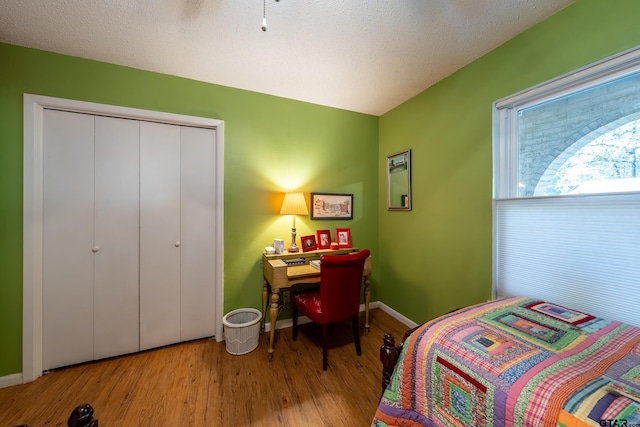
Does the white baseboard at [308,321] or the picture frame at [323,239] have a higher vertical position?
the picture frame at [323,239]

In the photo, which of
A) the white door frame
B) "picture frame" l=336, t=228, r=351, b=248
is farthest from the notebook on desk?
the white door frame

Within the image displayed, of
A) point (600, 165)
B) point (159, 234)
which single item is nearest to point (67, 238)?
point (159, 234)

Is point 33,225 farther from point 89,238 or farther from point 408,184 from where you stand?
point 408,184

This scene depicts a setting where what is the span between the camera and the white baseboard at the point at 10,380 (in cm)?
167

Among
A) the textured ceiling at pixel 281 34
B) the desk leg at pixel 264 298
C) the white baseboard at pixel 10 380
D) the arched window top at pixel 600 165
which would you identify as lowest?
the white baseboard at pixel 10 380

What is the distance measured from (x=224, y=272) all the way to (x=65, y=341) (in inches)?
49.6

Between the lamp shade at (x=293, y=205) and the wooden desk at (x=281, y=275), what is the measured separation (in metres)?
0.42

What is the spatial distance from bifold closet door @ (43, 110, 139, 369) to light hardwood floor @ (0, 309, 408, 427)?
24 cm

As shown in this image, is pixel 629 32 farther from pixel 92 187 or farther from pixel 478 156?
pixel 92 187

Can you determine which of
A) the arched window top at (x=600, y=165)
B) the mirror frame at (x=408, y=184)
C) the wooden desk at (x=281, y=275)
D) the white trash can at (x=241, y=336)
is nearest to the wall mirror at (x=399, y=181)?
the mirror frame at (x=408, y=184)

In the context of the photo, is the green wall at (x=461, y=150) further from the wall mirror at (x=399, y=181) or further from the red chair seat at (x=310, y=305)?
the red chair seat at (x=310, y=305)

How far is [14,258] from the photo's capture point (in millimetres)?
1707

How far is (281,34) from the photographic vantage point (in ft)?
5.30

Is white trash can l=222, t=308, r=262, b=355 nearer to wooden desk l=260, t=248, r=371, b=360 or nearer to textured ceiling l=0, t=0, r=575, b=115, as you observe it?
wooden desk l=260, t=248, r=371, b=360
